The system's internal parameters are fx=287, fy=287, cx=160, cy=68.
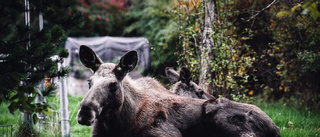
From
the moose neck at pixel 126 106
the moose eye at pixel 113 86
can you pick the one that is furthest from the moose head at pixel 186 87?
the moose eye at pixel 113 86

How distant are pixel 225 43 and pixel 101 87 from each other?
3798 mm

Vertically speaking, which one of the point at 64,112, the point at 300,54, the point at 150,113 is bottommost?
the point at 64,112

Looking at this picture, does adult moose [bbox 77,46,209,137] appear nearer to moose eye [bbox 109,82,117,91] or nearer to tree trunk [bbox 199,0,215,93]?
moose eye [bbox 109,82,117,91]

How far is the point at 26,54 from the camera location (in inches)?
148

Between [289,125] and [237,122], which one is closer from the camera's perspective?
[237,122]

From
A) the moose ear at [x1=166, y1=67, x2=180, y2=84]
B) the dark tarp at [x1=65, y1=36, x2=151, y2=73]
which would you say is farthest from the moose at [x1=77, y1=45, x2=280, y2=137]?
the dark tarp at [x1=65, y1=36, x2=151, y2=73]

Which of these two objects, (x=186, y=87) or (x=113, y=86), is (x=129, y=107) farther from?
(x=186, y=87)

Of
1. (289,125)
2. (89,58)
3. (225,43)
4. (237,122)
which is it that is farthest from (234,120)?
(289,125)

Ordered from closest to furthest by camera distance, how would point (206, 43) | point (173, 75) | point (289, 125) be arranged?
1. point (289, 125)
2. point (206, 43)
3. point (173, 75)

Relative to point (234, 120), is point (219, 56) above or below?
above

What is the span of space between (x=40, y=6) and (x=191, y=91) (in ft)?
12.1

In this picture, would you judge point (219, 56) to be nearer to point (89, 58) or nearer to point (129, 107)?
point (129, 107)

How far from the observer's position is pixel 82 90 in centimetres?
1717

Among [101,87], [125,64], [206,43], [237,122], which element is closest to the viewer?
[101,87]
